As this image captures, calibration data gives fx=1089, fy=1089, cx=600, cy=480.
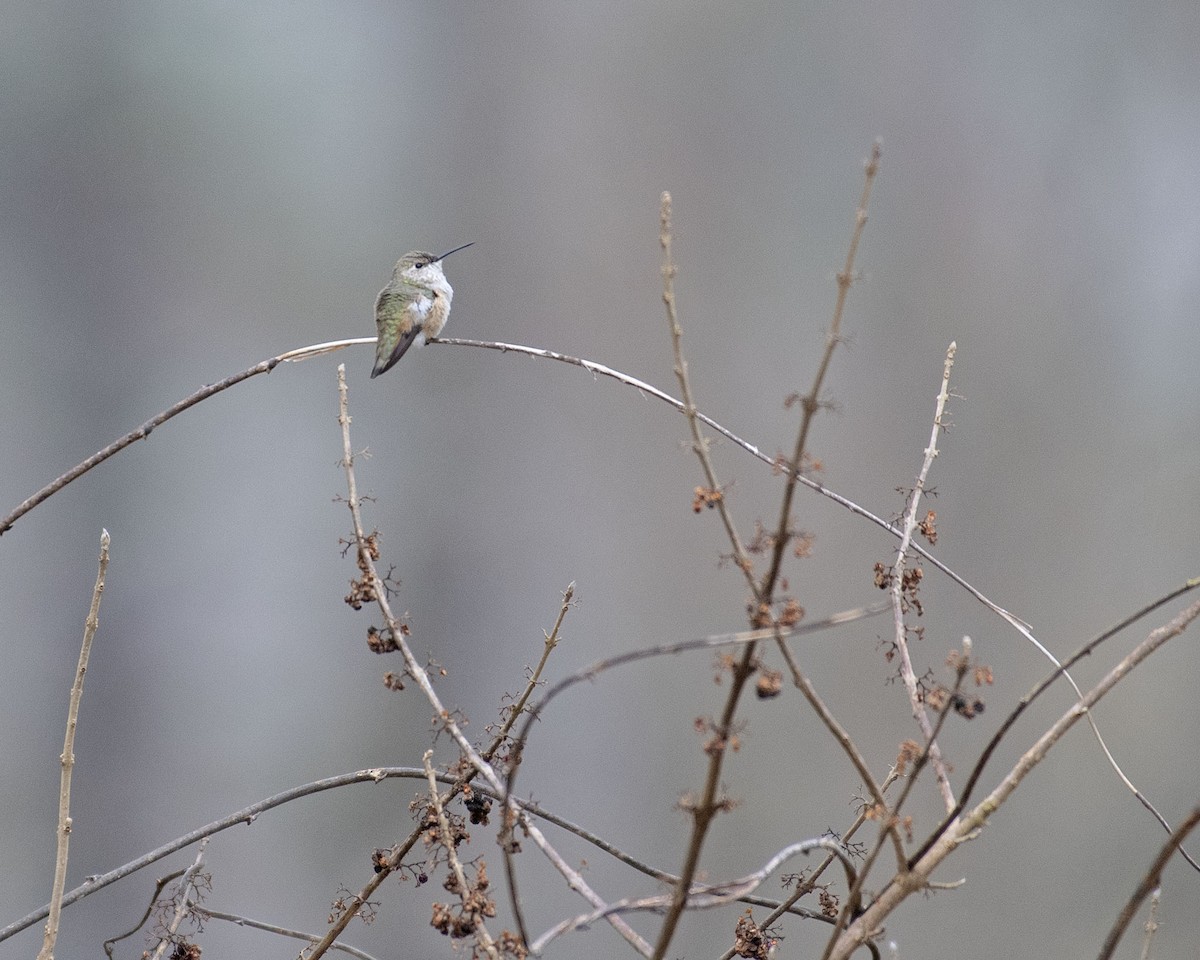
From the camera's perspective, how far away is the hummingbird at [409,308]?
1328 mm

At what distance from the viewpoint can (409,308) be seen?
136 centimetres

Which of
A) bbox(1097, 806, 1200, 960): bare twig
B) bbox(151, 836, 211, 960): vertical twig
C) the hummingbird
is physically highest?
the hummingbird

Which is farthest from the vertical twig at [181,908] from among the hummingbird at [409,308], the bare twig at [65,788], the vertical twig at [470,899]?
the hummingbird at [409,308]

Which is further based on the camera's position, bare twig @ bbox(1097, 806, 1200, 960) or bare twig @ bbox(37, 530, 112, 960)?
bare twig @ bbox(37, 530, 112, 960)

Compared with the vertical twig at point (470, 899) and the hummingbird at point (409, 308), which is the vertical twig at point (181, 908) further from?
the hummingbird at point (409, 308)

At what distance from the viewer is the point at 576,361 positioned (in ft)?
2.26

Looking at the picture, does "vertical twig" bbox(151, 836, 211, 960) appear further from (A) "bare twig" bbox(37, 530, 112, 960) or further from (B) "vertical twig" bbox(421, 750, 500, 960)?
(B) "vertical twig" bbox(421, 750, 500, 960)

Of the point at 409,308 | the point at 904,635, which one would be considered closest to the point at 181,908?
the point at 904,635

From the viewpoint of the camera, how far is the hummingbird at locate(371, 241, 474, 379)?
1328 millimetres

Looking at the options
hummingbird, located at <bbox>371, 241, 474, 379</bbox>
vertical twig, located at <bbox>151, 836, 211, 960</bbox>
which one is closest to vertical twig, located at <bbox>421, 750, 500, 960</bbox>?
vertical twig, located at <bbox>151, 836, 211, 960</bbox>

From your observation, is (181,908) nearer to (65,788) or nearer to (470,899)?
(65,788)

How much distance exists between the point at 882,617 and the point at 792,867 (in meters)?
0.67

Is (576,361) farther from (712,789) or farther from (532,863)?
(532,863)

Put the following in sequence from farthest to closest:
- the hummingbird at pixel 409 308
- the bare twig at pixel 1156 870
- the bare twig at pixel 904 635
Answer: the hummingbird at pixel 409 308 < the bare twig at pixel 904 635 < the bare twig at pixel 1156 870
